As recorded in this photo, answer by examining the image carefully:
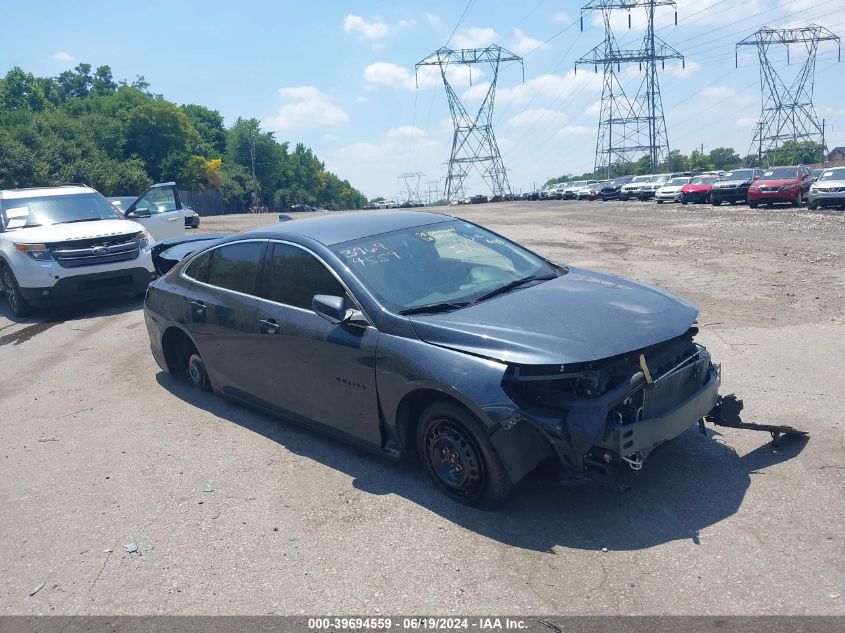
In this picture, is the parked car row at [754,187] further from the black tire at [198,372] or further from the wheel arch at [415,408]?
the wheel arch at [415,408]

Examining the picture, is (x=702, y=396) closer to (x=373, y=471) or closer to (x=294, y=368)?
(x=373, y=471)

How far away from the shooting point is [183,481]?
4.84 m

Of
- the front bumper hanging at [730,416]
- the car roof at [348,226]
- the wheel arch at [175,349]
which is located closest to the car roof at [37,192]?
the wheel arch at [175,349]

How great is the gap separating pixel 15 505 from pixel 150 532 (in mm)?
1168

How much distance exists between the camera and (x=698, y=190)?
34531 millimetres

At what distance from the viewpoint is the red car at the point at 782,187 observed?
27.7 meters

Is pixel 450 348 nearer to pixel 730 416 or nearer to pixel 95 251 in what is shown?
pixel 730 416

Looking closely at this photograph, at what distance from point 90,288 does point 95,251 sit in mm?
560

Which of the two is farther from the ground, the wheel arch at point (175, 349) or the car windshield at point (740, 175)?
the car windshield at point (740, 175)

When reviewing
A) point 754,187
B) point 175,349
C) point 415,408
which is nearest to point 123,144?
point 754,187

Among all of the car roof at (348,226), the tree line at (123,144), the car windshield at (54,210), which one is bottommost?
the car roof at (348,226)

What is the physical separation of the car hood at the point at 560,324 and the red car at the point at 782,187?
26364 millimetres

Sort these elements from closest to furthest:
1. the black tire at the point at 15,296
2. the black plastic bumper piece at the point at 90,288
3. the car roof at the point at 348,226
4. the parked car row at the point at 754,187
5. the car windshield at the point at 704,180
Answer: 1. the car roof at the point at 348,226
2. the black plastic bumper piece at the point at 90,288
3. the black tire at the point at 15,296
4. the parked car row at the point at 754,187
5. the car windshield at the point at 704,180

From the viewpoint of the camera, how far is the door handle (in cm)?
517
